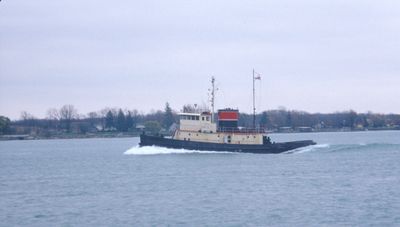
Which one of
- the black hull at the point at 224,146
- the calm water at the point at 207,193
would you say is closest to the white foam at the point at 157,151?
the black hull at the point at 224,146

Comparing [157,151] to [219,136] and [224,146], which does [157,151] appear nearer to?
[219,136]

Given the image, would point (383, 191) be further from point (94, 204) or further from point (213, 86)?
point (213, 86)

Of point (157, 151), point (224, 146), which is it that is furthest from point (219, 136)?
point (157, 151)

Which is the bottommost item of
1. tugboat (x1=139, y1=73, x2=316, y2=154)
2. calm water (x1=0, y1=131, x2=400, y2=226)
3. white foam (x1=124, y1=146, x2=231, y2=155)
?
calm water (x1=0, y1=131, x2=400, y2=226)

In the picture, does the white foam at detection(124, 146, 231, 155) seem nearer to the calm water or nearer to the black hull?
the black hull

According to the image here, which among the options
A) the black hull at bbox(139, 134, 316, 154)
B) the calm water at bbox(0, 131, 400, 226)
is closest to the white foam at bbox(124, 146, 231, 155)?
the black hull at bbox(139, 134, 316, 154)

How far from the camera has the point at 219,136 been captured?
8138 centimetres

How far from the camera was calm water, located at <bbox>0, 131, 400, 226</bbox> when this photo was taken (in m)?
35.2

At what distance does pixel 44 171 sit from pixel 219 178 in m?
17.9

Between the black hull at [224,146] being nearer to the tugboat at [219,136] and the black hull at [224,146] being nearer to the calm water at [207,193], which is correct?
the tugboat at [219,136]

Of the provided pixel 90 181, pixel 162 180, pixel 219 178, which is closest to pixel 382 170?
pixel 219 178

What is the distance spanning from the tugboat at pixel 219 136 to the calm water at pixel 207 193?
913cm

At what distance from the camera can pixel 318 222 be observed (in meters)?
33.6

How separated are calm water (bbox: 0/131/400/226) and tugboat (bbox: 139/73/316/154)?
913 cm
